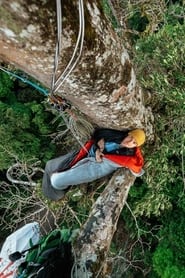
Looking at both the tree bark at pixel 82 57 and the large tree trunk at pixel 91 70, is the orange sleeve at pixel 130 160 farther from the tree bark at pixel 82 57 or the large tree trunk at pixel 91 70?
the tree bark at pixel 82 57

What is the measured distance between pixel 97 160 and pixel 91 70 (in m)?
1.30

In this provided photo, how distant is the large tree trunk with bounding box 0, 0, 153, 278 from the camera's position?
177 centimetres

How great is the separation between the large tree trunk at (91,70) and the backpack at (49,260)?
0.43 ft

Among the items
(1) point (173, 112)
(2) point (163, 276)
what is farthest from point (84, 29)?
(2) point (163, 276)

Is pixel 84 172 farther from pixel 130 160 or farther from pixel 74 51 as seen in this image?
pixel 74 51

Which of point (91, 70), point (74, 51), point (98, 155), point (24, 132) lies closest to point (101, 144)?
point (98, 155)

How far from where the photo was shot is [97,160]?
3.47m

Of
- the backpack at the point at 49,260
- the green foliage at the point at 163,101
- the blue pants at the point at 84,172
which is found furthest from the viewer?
the green foliage at the point at 163,101

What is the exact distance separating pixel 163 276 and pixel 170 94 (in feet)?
8.52

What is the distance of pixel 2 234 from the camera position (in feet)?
23.0

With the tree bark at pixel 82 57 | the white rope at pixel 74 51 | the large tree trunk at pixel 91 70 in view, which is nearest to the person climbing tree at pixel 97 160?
the large tree trunk at pixel 91 70

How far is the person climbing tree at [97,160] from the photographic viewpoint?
3367 millimetres

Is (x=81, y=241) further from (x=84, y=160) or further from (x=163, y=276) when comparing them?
(x=163, y=276)

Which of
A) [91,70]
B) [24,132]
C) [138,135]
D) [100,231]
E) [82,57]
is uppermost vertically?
[82,57]
